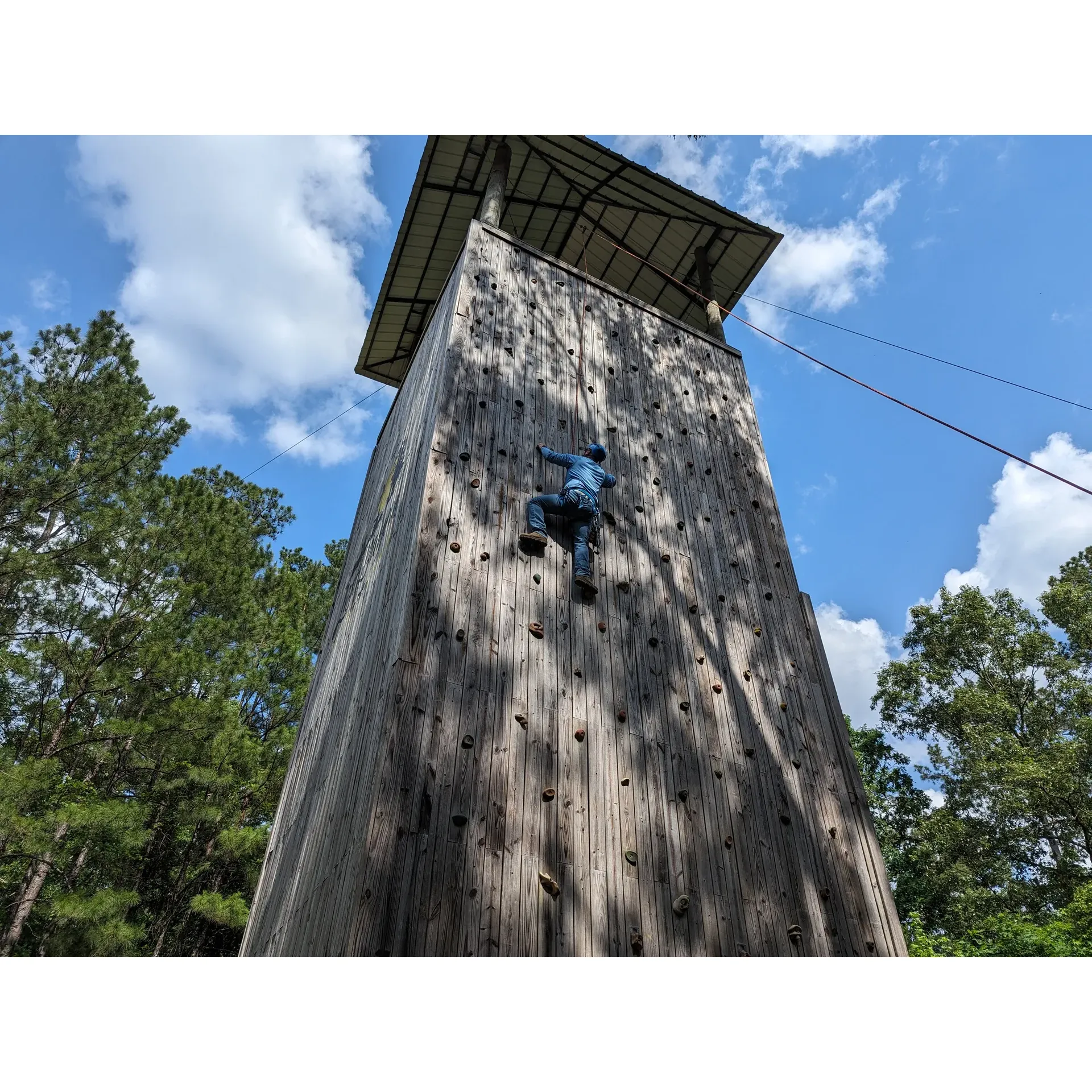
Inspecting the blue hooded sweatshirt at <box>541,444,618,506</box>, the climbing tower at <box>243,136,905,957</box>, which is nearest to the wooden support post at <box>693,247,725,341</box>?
the climbing tower at <box>243,136,905,957</box>

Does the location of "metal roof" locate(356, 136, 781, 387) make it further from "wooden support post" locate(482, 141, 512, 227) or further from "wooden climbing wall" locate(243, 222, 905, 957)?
"wooden climbing wall" locate(243, 222, 905, 957)

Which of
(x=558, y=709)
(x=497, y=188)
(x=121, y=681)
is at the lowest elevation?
(x=558, y=709)

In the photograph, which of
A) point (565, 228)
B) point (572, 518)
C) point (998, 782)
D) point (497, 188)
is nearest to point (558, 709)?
point (572, 518)

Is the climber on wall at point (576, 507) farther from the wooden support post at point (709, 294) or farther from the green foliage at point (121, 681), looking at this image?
the green foliage at point (121, 681)

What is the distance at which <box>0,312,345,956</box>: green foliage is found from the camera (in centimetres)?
941

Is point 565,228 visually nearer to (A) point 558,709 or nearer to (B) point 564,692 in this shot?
(B) point 564,692

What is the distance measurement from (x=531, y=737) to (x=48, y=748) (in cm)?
987

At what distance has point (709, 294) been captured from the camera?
30.4ft

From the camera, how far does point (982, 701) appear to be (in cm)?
1683

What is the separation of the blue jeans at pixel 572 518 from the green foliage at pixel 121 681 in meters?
7.50

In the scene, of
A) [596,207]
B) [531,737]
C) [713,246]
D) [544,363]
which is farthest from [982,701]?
[531,737]

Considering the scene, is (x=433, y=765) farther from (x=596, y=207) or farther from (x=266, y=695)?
(x=266, y=695)

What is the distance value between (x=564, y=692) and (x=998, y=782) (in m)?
16.0

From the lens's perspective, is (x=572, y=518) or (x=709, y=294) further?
(x=709, y=294)
